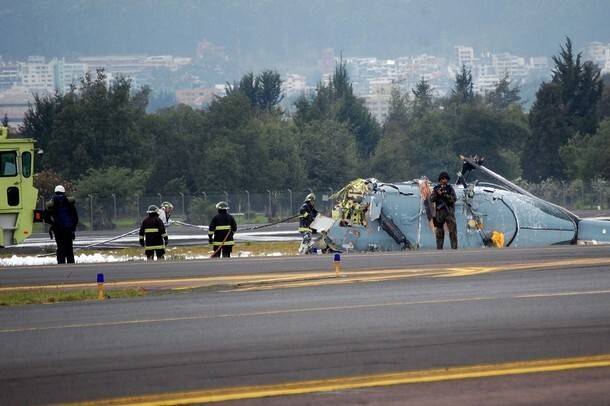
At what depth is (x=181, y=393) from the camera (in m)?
12.0

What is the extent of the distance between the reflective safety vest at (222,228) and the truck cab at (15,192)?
8.10 m

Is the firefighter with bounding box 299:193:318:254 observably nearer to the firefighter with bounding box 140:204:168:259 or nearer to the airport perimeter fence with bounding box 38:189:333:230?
the firefighter with bounding box 140:204:168:259

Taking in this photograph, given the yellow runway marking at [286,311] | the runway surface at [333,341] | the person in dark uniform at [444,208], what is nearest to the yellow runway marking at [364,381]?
the runway surface at [333,341]

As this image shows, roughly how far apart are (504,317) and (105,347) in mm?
5045

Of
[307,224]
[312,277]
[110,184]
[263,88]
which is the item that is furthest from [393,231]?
[263,88]

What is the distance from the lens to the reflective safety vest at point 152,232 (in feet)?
95.5

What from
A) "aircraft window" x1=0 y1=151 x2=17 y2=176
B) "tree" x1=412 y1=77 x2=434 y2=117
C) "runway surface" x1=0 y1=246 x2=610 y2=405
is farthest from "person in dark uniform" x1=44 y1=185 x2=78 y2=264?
"tree" x1=412 y1=77 x2=434 y2=117

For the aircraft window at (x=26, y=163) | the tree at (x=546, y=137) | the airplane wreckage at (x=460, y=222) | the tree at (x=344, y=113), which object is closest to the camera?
the airplane wreckage at (x=460, y=222)

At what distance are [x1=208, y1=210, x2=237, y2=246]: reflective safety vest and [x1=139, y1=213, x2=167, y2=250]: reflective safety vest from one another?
119cm

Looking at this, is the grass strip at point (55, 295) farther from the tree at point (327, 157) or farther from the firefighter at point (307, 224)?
the tree at point (327, 157)

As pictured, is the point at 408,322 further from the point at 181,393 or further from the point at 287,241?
the point at 287,241

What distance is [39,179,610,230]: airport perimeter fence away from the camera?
61844mm

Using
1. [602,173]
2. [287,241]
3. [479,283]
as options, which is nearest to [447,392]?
[479,283]

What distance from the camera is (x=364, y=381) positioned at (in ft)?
40.3
